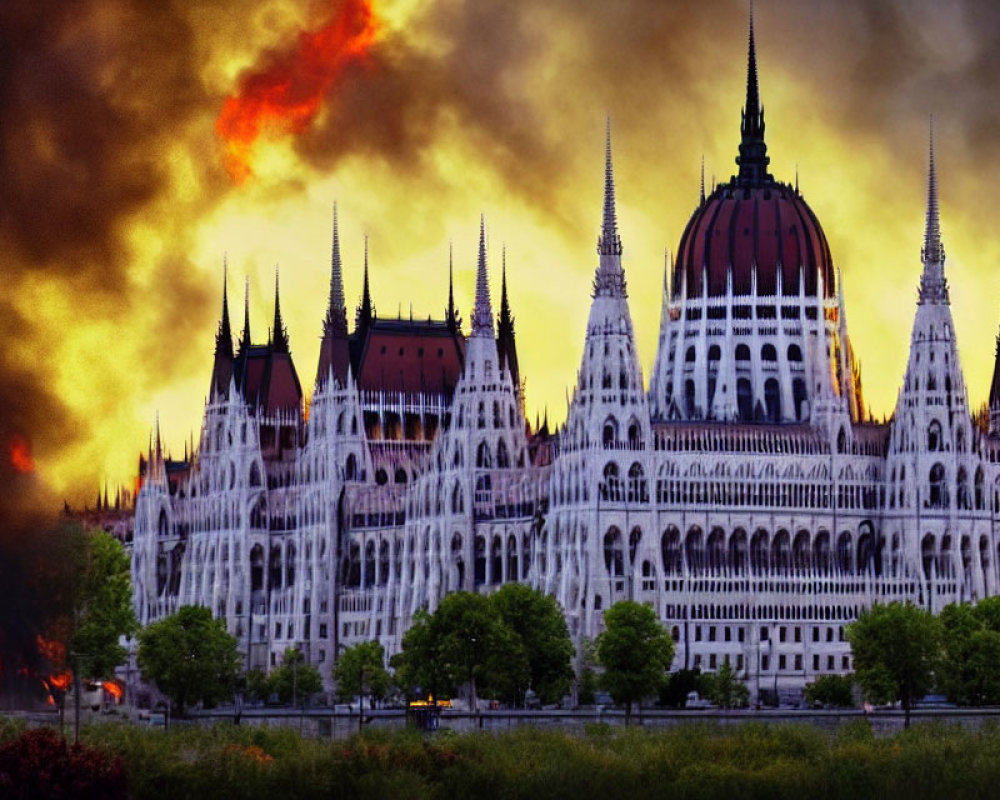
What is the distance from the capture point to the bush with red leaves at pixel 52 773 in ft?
515

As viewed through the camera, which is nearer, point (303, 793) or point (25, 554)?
point (25, 554)

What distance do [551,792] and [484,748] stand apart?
684 inches

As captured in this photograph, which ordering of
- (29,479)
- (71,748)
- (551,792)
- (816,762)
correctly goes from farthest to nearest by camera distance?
1. (816,762)
2. (551,792)
3. (71,748)
4. (29,479)

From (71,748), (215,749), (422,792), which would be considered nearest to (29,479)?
(71,748)

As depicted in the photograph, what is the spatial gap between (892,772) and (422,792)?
71.3 feet

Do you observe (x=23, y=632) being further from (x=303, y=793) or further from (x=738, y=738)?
(x=738, y=738)

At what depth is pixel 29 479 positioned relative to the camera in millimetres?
148125

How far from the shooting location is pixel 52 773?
157500 mm

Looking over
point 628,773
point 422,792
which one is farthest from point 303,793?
point 628,773

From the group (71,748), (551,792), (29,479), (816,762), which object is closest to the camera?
(29,479)

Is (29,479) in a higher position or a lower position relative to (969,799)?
higher

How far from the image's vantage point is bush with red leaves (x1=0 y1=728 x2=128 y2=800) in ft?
515

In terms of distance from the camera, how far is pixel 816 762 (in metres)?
187

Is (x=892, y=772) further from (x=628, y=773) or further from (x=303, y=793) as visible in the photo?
(x=303, y=793)
